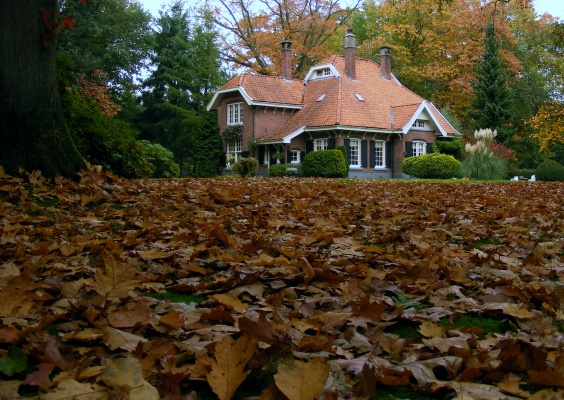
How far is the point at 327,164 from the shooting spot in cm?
2559

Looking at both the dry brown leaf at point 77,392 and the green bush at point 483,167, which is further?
the green bush at point 483,167

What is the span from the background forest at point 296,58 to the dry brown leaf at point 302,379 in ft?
106

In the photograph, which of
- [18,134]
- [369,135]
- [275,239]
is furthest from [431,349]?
[369,135]

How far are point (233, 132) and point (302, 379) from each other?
31555 millimetres

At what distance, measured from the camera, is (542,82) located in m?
41.5

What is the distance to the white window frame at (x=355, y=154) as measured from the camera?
3030cm

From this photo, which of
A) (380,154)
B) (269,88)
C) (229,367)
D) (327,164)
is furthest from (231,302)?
(380,154)

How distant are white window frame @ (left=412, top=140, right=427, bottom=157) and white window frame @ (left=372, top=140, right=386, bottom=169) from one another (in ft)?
6.27

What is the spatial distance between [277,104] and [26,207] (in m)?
27.6

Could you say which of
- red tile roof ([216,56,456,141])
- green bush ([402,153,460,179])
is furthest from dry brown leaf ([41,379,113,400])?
red tile roof ([216,56,456,141])

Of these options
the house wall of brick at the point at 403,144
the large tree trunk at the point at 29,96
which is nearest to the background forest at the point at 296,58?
the house wall of brick at the point at 403,144

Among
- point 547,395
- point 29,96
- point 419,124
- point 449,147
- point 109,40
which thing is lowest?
point 547,395

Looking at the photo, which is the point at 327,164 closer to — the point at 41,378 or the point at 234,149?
the point at 234,149

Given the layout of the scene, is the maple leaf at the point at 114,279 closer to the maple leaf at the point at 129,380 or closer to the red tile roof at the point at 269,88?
the maple leaf at the point at 129,380
